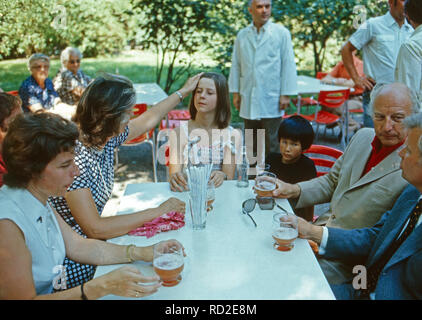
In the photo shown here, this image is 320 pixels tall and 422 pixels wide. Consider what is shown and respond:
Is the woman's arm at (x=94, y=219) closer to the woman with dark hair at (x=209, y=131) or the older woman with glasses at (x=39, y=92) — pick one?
the woman with dark hair at (x=209, y=131)

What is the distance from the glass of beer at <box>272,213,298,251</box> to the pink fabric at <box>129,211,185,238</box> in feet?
1.60

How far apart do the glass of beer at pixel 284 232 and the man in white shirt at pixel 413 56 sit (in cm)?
177

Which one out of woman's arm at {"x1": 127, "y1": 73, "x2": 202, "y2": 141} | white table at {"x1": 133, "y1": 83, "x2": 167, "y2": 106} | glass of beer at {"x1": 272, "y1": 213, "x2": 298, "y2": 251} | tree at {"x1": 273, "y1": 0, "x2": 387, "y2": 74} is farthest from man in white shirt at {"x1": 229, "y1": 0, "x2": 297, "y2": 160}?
tree at {"x1": 273, "y1": 0, "x2": 387, "y2": 74}

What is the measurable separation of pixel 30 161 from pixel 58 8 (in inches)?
124

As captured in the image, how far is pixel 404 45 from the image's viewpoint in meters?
2.90

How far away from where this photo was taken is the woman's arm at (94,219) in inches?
74.2

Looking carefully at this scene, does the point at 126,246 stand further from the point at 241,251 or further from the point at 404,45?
the point at 404,45

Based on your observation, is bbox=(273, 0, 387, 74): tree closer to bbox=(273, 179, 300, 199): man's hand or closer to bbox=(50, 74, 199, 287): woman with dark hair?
bbox=(273, 179, 300, 199): man's hand

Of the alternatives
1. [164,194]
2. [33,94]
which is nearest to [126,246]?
[164,194]

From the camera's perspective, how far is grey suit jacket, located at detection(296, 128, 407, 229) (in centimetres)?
207

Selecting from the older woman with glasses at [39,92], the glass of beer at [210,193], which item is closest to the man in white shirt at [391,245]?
the glass of beer at [210,193]

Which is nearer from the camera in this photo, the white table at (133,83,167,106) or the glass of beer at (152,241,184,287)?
the glass of beer at (152,241,184,287)

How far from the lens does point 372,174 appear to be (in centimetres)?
214

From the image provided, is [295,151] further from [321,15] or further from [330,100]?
[321,15]
